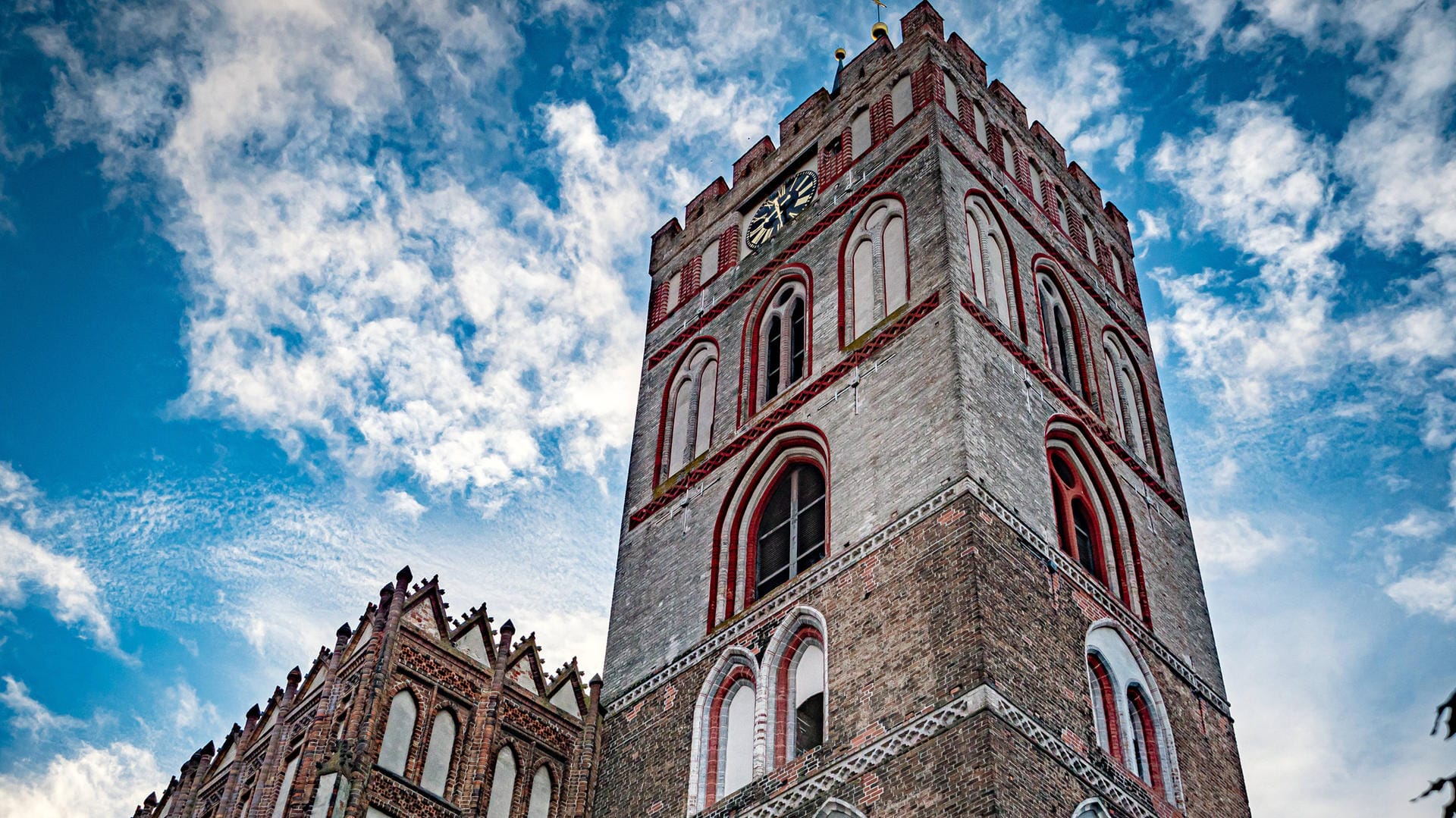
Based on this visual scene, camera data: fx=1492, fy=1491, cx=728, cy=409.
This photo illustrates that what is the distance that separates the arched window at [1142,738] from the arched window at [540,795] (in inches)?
287

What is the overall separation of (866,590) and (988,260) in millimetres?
6912

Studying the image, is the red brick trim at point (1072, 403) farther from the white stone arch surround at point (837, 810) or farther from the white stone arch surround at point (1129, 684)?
the white stone arch surround at point (837, 810)

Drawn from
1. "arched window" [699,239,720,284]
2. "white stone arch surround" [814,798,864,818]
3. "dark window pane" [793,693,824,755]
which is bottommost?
"white stone arch surround" [814,798,864,818]

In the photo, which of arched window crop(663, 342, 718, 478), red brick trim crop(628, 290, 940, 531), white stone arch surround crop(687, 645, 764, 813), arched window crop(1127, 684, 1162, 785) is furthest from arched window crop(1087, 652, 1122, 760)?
arched window crop(663, 342, 718, 478)

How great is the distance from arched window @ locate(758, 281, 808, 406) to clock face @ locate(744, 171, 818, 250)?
1.93m

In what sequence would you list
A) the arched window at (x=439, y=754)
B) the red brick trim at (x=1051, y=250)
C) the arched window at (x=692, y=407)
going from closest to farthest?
the arched window at (x=439, y=754) < the arched window at (x=692, y=407) < the red brick trim at (x=1051, y=250)

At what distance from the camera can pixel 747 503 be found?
20641 mm

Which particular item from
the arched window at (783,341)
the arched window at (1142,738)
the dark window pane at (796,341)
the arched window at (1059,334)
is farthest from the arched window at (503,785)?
the arched window at (1059,334)

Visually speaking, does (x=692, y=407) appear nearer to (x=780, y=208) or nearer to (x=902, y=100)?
(x=780, y=208)

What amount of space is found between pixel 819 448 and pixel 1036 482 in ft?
10.1

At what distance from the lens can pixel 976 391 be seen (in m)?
18.7

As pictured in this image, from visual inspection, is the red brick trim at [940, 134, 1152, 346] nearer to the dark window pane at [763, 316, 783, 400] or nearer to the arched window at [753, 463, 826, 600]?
the dark window pane at [763, 316, 783, 400]

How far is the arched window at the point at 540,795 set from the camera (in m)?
18.9

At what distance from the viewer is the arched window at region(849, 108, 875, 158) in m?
24.8
